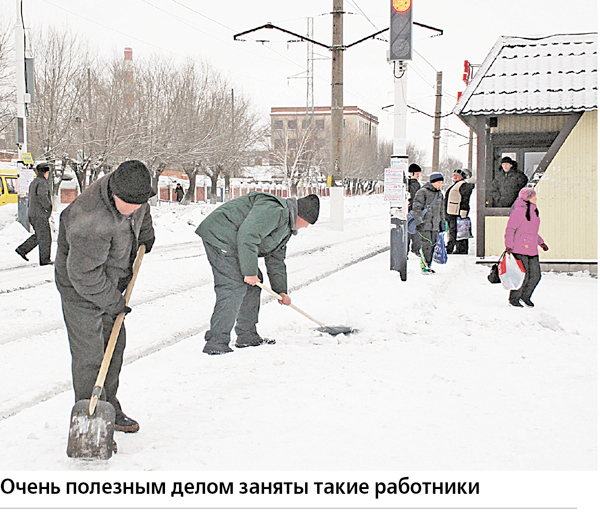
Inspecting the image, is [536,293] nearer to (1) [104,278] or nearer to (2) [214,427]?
(2) [214,427]

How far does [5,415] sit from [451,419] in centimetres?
288

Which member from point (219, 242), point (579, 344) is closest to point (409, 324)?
point (579, 344)

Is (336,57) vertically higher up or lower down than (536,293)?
higher up

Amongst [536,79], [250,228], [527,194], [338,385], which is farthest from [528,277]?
[536,79]

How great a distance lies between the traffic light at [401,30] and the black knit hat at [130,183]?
21.7 feet

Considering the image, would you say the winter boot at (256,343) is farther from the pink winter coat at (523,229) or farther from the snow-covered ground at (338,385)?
the pink winter coat at (523,229)

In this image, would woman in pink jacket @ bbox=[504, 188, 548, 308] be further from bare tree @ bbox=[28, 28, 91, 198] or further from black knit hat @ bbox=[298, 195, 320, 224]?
bare tree @ bbox=[28, 28, 91, 198]

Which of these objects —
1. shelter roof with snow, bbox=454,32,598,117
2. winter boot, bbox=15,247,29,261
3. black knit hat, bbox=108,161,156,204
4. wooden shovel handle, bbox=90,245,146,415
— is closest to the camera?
black knit hat, bbox=108,161,156,204

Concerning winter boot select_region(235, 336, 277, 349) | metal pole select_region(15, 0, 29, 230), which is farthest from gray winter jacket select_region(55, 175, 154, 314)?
metal pole select_region(15, 0, 29, 230)

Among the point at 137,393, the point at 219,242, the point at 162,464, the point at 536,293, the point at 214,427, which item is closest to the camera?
the point at 162,464

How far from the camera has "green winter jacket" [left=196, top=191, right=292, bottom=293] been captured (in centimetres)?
549

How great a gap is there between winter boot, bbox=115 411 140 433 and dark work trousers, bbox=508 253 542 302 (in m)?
5.53

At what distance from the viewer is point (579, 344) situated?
21.1 ft

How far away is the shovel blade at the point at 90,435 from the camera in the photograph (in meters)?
3.59
